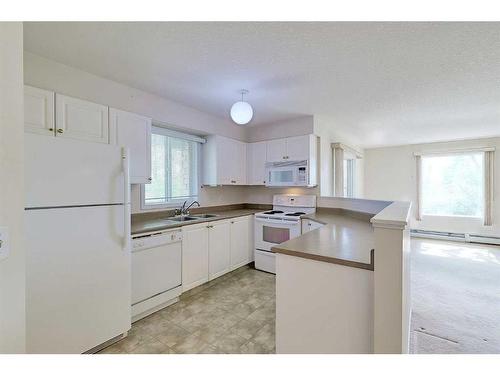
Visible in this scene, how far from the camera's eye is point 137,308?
2133 mm

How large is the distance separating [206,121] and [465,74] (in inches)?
122

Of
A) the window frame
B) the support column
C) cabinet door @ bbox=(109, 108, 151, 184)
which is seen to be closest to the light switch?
the support column

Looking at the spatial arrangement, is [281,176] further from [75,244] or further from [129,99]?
[75,244]

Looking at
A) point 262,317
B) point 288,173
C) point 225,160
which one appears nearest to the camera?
point 262,317

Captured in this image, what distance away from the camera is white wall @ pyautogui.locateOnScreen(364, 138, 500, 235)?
16.1 feet

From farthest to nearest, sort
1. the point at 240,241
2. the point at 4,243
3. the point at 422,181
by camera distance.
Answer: the point at 422,181 → the point at 240,241 → the point at 4,243

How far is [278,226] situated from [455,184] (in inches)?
197

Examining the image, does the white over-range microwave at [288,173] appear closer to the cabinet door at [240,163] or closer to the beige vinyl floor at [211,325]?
the cabinet door at [240,163]

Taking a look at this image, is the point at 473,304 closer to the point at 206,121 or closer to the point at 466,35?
the point at 466,35

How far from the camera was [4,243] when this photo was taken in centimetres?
69

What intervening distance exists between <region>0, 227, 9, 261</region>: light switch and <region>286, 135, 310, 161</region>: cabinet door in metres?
3.28

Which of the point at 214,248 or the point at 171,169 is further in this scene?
the point at 171,169

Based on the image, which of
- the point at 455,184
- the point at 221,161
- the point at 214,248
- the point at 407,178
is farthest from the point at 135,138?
the point at 455,184

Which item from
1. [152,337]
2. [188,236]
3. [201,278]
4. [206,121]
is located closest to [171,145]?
[206,121]
